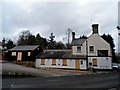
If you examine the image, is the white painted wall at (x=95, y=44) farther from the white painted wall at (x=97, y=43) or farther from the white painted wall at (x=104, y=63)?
the white painted wall at (x=104, y=63)

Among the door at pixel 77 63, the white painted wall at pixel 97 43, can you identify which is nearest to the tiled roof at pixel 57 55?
the door at pixel 77 63

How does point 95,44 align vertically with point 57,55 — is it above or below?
above

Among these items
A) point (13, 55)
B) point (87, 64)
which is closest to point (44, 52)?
point (13, 55)

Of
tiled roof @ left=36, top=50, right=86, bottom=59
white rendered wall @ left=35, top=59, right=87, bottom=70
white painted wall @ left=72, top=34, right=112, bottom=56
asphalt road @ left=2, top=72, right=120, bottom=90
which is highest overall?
white painted wall @ left=72, top=34, right=112, bottom=56

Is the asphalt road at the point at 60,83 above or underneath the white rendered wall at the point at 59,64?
underneath

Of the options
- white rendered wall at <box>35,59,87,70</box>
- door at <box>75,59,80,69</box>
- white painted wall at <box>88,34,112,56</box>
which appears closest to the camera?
white rendered wall at <box>35,59,87,70</box>

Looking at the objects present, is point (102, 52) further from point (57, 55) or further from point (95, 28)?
point (57, 55)

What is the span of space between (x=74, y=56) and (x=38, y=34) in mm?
47098

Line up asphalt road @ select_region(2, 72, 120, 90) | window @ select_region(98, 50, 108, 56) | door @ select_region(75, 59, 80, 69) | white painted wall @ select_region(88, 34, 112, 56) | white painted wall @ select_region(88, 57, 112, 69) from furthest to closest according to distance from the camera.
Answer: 1. white painted wall @ select_region(88, 34, 112, 56)
2. window @ select_region(98, 50, 108, 56)
3. white painted wall @ select_region(88, 57, 112, 69)
4. door @ select_region(75, 59, 80, 69)
5. asphalt road @ select_region(2, 72, 120, 90)

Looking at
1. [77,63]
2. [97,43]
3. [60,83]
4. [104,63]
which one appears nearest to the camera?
[60,83]

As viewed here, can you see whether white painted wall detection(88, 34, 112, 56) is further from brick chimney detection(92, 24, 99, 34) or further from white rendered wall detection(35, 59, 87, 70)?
white rendered wall detection(35, 59, 87, 70)

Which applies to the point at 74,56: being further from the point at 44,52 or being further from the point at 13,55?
the point at 13,55

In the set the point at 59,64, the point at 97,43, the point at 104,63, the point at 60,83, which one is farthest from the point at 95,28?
the point at 60,83

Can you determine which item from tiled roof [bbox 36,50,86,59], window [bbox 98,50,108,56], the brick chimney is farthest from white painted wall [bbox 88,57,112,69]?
the brick chimney
